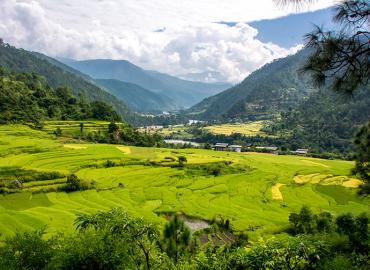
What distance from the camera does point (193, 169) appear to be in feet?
215

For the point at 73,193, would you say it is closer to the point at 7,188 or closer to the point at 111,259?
the point at 7,188

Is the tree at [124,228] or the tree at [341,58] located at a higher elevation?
the tree at [341,58]

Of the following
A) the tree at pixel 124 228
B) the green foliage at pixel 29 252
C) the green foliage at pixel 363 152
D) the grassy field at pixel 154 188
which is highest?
the green foliage at pixel 363 152

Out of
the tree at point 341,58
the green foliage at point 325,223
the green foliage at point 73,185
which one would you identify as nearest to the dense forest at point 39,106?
the green foliage at point 73,185

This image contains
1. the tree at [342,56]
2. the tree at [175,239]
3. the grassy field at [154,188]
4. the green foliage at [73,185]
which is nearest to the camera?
the tree at [342,56]

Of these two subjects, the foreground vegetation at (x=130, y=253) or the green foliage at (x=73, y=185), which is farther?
the green foliage at (x=73, y=185)

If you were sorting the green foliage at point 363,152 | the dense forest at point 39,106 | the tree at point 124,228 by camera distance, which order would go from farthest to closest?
the dense forest at point 39,106 < the green foliage at point 363,152 < the tree at point 124,228

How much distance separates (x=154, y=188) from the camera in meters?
52.0

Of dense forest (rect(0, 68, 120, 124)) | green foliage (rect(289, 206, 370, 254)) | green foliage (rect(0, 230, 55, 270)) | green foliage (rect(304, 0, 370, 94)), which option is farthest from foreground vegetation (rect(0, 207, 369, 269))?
dense forest (rect(0, 68, 120, 124))

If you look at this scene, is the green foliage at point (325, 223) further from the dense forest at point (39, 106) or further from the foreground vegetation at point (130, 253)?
the dense forest at point (39, 106)

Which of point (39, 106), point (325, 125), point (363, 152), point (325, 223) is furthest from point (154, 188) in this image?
point (325, 125)

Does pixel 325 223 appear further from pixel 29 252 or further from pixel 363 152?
pixel 29 252

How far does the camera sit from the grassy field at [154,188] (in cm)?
3972

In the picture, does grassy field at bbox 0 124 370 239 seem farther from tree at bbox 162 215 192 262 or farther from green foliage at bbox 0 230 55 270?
green foliage at bbox 0 230 55 270
